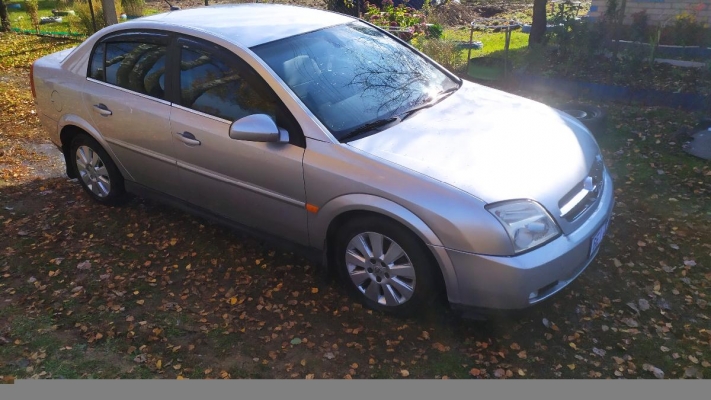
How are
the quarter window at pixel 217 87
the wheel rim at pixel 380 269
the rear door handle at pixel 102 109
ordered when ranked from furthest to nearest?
the rear door handle at pixel 102 109 < the quarter window at pixel 217 87 < the wheel rim at pixel 380 269

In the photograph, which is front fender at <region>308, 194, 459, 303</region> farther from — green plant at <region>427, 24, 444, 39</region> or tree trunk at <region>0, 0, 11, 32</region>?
tree trunk at <region>0, 0, 11, 32</region>

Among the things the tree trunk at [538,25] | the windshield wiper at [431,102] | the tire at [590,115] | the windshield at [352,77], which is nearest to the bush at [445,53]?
the tree trunk at [538,25]

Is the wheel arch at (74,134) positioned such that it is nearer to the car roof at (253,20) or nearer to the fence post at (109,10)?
the car roof at (253,20)

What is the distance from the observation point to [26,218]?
551 centimetres

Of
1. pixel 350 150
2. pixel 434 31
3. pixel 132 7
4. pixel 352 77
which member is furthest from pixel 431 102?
pixel 132 7

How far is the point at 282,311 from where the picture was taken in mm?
4062

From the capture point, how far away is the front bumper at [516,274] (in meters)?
3.31

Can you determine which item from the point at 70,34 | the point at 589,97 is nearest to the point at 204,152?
the point at 589,97

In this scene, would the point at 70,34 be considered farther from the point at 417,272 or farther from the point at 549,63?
the point at 417,272

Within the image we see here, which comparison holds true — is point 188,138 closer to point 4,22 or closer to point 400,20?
point 400,20

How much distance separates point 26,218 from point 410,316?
3.85m

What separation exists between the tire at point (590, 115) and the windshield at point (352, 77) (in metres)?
2.13

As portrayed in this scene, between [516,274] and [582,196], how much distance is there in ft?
2.74

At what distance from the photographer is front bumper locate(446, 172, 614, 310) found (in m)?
3.31
